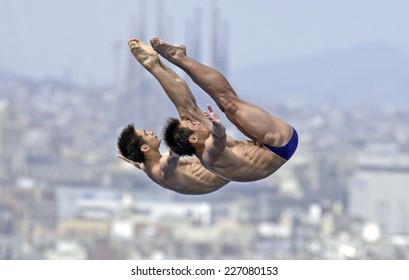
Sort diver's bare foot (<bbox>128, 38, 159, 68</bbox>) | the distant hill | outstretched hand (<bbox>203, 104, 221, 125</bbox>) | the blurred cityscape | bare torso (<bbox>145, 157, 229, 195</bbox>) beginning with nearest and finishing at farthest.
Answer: outstretched hand (<bbox>203, 104, 221, 125</bbox>)
diver's bare foot (<bbox>128, 38, 159, 68</bbox>)
bare torso (<bbox>145, 157, 229, 195</bbox>)
the blurred cityscape
the distant hill

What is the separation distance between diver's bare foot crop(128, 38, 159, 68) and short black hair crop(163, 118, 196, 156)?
18 centimetres

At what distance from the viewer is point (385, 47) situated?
290ft

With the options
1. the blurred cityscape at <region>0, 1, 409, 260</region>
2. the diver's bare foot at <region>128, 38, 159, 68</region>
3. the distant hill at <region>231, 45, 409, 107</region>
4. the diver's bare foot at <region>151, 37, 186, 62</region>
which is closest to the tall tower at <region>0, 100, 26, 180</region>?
the blurred cityscape at <region>0, 1, 409, 260</region>

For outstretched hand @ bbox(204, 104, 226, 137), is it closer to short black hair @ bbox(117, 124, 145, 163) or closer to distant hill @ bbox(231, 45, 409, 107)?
short black hair @ bbox(117, 124, 145, 163)

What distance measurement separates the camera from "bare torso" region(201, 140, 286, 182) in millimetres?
5645

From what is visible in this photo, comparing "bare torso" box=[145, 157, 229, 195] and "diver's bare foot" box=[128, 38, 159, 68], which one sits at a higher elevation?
"diver's bare foot" box=[128, 38, 159, 68]

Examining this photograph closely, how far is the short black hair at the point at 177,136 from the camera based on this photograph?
5.63m

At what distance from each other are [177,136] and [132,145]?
0.28 meters

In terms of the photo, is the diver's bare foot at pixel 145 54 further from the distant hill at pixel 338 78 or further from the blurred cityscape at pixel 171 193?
the distant hill at pixel 338 78

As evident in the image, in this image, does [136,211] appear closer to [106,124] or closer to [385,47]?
[106,124]

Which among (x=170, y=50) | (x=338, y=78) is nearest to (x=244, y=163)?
(x=170, y=50)

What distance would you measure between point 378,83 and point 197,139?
85.6 meters

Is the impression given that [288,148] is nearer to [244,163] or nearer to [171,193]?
[244,163]

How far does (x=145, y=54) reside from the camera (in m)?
5.73
